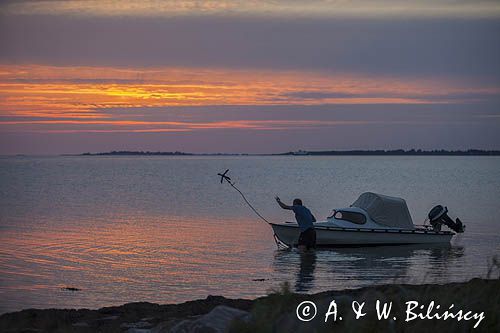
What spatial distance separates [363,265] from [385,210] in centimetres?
482

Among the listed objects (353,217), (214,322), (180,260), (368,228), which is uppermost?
(353,217)

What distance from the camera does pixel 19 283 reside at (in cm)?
1881

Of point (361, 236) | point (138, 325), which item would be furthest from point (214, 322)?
point (361, 236)

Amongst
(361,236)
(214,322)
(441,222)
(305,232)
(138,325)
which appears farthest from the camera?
(441,222)

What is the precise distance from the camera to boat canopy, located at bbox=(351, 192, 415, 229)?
27.6 m

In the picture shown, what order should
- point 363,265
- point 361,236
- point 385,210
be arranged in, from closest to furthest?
point 363,265
point 361,236
point 385,210

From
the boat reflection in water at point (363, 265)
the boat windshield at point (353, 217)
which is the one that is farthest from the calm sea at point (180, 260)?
the boat windshield at point (353, 217)

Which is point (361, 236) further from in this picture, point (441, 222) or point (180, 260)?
point (180, 260)

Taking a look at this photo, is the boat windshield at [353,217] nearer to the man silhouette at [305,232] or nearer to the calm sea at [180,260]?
the calm sea at [180,260]

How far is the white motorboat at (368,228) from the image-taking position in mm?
26453

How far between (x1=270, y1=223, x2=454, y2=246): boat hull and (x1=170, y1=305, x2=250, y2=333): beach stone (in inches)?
664

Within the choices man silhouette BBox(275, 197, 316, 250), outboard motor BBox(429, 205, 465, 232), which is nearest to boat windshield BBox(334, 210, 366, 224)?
man silhouette BBox(275, 197, 316, 250)

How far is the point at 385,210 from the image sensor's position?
27.7 metres

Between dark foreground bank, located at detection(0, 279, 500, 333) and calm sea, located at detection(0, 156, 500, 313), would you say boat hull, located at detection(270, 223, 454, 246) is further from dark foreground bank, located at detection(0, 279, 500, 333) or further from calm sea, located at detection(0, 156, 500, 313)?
dark foreground bank, located at detection(0, 279, 500, 333)
